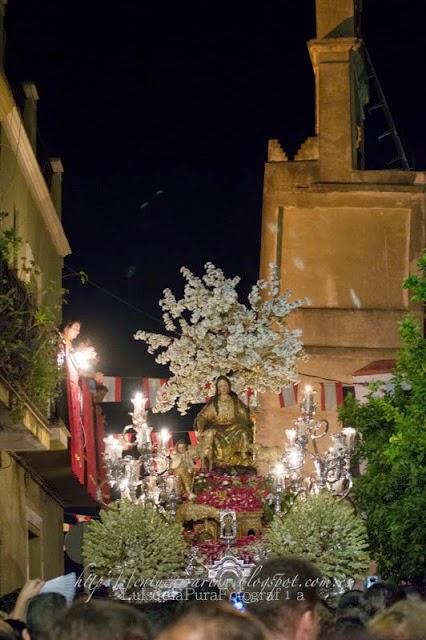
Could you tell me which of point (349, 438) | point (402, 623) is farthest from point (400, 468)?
point (402, 623)

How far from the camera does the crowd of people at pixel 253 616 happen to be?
3668 mm

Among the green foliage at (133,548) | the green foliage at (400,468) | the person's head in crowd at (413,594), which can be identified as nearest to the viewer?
the person's head in crowd at (413,594)

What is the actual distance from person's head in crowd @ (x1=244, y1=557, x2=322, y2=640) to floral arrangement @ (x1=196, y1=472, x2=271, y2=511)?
9753 mm

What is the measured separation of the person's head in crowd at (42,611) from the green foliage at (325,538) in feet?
23.8

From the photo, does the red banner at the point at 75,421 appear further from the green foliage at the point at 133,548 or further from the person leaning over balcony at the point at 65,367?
the green foliage at the point at 133,548

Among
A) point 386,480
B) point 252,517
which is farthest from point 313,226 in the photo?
point 252,517

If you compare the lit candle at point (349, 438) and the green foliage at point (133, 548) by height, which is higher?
the lit candle at point (349, 438)

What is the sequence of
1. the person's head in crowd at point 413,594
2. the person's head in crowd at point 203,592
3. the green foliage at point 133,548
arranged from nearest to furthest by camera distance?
the person's head in crowd at point 413,594 < the person's head in crowd at point 203,592 < the green foliage at point 133,548

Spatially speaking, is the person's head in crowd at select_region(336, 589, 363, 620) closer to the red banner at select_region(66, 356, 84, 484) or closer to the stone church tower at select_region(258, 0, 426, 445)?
the red banner at select_region(66, 356, 84, 484)

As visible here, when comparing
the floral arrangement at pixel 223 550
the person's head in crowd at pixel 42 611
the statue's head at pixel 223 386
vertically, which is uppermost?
the statue's head at pixel 223 386

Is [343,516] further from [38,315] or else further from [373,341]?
[373,341]

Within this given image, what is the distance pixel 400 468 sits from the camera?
19062 millimetres

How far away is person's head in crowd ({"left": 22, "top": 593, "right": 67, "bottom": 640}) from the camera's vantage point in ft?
21.9

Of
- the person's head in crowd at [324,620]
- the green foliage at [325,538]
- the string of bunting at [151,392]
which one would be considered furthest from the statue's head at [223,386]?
the person's head in crowd at [324,620]
